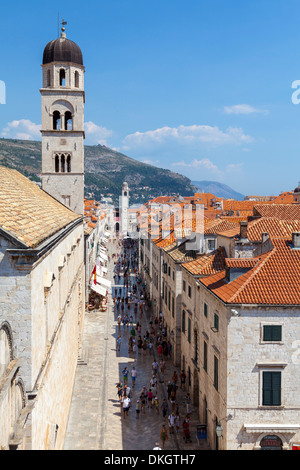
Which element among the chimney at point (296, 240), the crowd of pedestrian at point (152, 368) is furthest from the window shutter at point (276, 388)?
the chimney at point (296, 240)

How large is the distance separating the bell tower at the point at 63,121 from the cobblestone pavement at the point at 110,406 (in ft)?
38.2

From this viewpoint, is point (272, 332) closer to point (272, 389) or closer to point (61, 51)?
point (272, 389)

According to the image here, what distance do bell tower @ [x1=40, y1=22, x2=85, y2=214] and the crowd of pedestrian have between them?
11.3 metres

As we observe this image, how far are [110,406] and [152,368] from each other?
6305 millimetres

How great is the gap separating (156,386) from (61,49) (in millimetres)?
24874

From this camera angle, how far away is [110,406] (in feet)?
83.0

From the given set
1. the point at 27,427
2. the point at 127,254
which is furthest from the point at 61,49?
the point at 127,254

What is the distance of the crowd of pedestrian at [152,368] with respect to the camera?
24.1m

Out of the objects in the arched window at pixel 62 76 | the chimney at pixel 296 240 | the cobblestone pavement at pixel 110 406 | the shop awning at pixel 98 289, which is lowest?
the cobblestone pavement at pixel 110 406

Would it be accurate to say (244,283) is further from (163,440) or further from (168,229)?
(168,229)

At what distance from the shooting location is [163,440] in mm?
21203

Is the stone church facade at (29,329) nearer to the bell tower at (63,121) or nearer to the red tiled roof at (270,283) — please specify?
the red tiled roof at (270,283)

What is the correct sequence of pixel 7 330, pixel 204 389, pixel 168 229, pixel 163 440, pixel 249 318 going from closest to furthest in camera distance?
pixel 7 330, pixel 249 318, pixel 163 440, pixel 204 389, pixel 168 229

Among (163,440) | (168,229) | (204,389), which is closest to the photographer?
(163,440)
